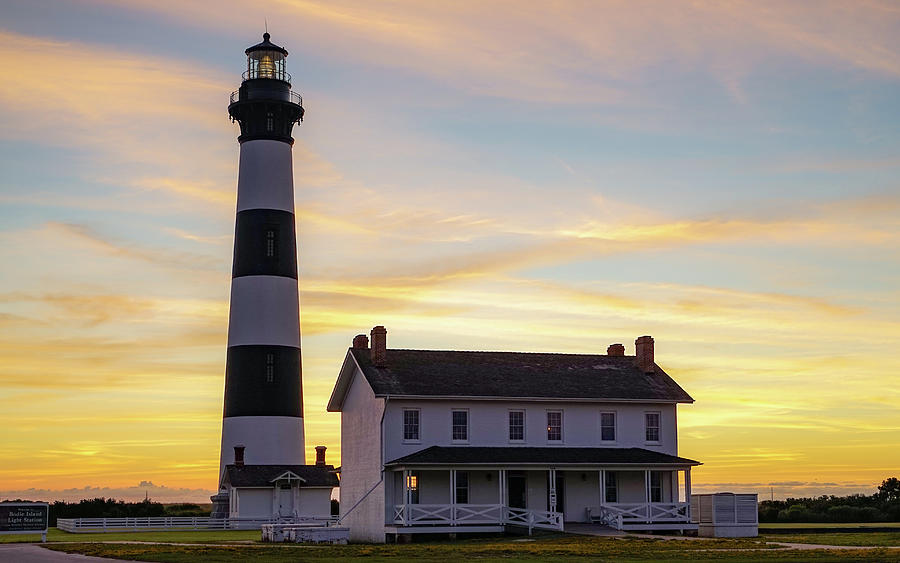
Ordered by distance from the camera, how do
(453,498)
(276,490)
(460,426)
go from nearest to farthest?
(453,498)
(460,426)
(276,490)

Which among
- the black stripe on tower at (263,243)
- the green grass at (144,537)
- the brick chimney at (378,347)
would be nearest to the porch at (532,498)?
the brick chimney at (378,347)

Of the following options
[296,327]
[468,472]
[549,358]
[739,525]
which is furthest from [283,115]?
[739,525]

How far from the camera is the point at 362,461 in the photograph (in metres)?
45.5

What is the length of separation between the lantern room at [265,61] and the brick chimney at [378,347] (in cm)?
1973

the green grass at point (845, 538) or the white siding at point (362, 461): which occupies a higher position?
the white siding at point (362, 461)

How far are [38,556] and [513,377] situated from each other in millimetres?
20297

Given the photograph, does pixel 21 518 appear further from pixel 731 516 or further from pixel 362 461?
pixel 731 516

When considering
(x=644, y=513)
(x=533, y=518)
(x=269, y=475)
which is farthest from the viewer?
(x=269, y=475)

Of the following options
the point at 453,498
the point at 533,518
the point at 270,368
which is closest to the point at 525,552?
the point at 453,498

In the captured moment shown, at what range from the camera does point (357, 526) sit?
45281 mm

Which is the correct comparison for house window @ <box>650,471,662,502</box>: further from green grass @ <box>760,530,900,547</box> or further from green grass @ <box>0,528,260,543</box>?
green grass @ <box>0,528,260,543</box>

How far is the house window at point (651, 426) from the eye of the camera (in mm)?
46094

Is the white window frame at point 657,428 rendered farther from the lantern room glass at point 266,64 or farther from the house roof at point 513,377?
the lantern room glass at point 266,64

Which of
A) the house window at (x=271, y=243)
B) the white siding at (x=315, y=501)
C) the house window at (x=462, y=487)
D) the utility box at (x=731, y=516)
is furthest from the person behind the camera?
the white siding at (x=315, y=501)
